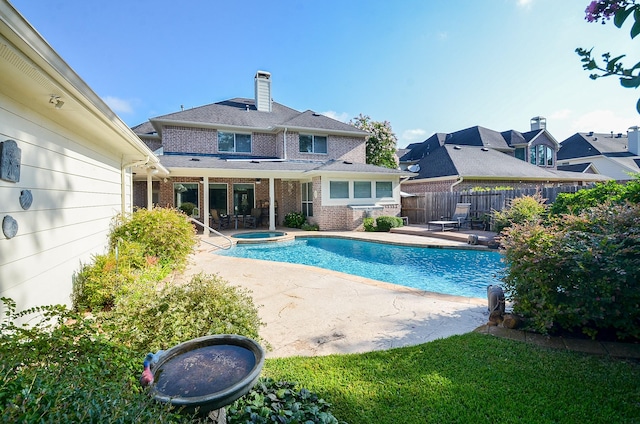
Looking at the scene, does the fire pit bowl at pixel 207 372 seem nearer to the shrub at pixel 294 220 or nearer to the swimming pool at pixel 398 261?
the swimming pool at pixel 398 261

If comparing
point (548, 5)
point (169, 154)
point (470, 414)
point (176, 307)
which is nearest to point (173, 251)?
point (176, 307)

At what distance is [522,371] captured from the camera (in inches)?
113

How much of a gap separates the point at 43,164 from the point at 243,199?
47.0 ft

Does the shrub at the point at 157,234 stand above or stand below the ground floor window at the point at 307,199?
below

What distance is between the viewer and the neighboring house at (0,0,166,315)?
261cm

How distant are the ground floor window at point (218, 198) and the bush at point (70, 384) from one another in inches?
625

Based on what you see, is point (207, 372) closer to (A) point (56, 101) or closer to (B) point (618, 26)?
(B) point (618, 26)

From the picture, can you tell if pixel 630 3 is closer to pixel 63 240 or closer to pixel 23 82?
pixel 23 82

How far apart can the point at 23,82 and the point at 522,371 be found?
5294 mm

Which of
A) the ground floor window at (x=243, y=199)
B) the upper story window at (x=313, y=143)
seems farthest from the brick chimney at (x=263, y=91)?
the ground floor window at (x=243, y=199)

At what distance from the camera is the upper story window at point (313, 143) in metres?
17.8

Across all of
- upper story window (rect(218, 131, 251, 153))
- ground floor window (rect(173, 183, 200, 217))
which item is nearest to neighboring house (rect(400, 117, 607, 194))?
upper story window (rect(218, 131, 251, 153))

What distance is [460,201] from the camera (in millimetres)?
16500

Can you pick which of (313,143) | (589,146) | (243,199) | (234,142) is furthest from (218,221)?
(589,146)
